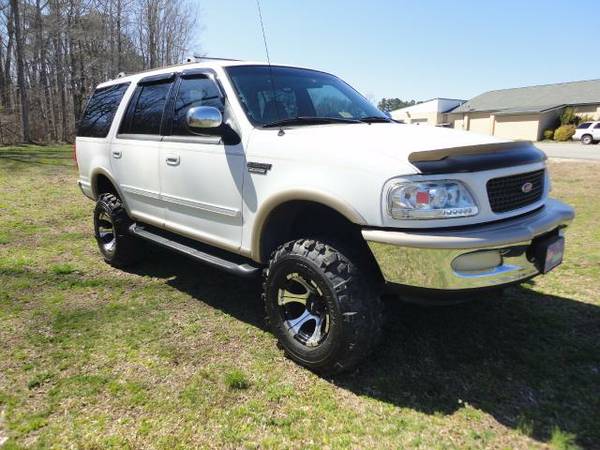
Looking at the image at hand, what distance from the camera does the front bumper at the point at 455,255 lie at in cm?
236

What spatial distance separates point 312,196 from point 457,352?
1.57 m

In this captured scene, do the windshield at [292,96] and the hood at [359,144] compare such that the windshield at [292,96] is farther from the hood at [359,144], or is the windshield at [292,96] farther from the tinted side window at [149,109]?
the tinted side window at [149,109]

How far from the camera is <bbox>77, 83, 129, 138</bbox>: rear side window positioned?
15.8 feet

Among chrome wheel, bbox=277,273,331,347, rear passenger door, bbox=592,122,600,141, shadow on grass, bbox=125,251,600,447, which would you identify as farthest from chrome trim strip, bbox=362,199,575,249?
rear passenger door, bbox=592,122,600,141

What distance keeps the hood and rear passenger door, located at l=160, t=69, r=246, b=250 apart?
1.03 feet

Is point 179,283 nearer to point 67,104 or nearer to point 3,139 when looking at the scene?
point 3,139

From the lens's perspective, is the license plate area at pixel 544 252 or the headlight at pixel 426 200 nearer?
the headlight at pixel 426 200

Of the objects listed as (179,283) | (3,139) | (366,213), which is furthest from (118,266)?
(3,139)

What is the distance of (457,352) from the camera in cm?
323

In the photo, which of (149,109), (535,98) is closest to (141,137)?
(149,109)

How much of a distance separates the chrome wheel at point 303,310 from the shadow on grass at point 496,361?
334mm

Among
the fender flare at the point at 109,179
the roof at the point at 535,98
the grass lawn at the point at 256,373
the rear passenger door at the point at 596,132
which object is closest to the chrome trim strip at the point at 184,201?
the fender flare at the point at 109,179

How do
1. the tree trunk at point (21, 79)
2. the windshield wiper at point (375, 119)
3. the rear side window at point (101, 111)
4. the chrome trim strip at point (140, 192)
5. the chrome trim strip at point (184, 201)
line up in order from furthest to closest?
the tree trunk at point (21, 79), the rear side window at point (101, 111), the chrome trim strip at point (140, 192), the windshield wiper at point (375, 119), the chrome trim strip at point (184, 201)

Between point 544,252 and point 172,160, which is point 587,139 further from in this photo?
point 172,160
